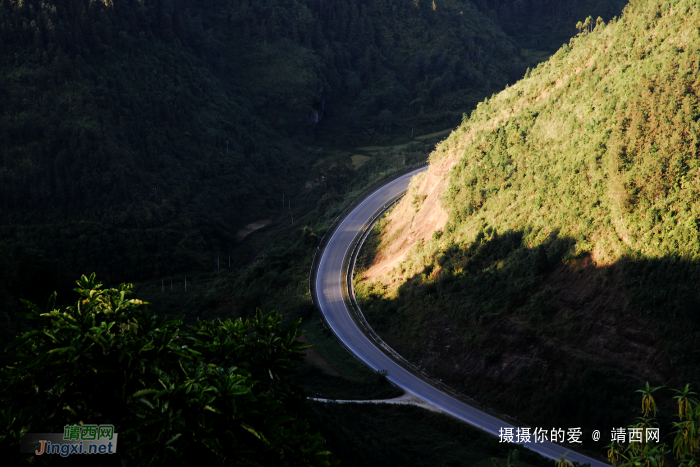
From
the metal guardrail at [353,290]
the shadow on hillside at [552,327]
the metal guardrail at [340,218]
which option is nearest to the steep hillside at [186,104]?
the metal guardrail at [340,218]

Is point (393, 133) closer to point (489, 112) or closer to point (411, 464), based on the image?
point (489, 112)

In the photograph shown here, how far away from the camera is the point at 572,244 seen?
1729 inches

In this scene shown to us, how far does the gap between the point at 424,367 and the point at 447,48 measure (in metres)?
114

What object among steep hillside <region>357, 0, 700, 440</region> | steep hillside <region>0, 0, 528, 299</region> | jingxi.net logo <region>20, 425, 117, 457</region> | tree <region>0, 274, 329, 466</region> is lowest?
jingxi.net logo <region>20, 425, 117, 457</region>

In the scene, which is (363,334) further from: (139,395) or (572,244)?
(139,395)

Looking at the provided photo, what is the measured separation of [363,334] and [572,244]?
2126 cm

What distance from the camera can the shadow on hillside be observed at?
3481 centimetres

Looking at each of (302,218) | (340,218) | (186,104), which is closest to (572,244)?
(340,218)

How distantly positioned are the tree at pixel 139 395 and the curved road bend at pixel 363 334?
1927 centimetres

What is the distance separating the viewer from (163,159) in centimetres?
9800

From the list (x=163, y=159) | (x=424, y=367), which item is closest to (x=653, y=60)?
(x=424, y=367)

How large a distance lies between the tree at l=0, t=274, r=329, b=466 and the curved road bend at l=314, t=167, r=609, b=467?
19270mm

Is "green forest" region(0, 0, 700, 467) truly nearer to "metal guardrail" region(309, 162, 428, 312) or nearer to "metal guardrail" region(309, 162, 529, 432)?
"metal guardrail" region(309, 162, 529, 432)

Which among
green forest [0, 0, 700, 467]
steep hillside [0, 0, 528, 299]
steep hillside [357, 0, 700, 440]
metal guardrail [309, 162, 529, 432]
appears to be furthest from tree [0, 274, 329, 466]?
steep hillside [0, 0, 528, 299]
